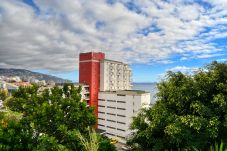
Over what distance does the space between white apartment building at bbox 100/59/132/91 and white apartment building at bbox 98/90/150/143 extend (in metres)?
3.52

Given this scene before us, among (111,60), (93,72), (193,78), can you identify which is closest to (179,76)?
(193,78)

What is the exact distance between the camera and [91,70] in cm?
6662

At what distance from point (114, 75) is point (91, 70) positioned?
11.0 meters

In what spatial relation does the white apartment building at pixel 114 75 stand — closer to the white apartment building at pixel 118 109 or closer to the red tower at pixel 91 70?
the red tower at pixel 91 70

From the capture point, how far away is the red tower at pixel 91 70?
66500 mm

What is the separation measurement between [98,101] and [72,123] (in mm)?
55792

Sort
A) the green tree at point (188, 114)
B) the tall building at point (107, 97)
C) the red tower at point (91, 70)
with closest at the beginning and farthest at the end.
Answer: the green tree at point (188, 114) → the tall building at point (107, 97) → the red tower at point (91, 70)

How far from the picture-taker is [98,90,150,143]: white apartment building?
206 feet

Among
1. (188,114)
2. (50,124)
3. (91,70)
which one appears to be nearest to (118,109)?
(91,70)

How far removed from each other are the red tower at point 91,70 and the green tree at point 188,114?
51256mm

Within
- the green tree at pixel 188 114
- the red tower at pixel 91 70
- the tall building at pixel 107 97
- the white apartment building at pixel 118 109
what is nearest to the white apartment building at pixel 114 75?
the tall building at pixel 107 97

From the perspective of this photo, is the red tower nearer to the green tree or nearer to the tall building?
the tall building

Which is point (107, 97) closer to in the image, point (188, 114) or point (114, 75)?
point (114, 75)

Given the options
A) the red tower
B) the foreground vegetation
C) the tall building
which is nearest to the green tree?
the foreground vegetation
